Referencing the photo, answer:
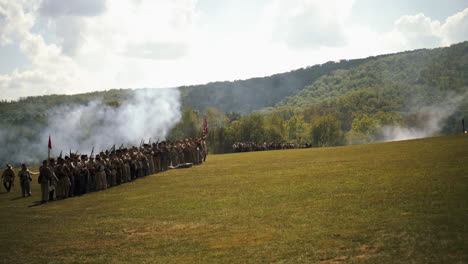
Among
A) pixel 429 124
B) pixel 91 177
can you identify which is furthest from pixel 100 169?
pixel 429 124

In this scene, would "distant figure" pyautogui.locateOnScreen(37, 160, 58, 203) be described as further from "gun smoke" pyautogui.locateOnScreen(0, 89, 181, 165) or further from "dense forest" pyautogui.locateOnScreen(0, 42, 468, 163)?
"dense forest" pyautogui.locateOnScreen(0, 42, 468, 163)

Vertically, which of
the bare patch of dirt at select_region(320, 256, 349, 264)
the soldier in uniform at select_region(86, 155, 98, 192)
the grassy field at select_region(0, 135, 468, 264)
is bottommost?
the bare patch of dirt at select_region(320, 256, 349, 264)

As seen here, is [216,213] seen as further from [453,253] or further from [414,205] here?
[453,253]

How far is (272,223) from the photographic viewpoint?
1124cm

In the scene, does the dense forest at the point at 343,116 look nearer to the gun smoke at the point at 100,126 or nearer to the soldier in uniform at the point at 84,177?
the gun smoke at the point at 100,126

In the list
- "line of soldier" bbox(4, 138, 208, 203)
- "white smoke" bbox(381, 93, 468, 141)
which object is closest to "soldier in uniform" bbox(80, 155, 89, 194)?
"line of soldier" bbox(4, 138, 208, 203)

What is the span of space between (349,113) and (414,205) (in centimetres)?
17571

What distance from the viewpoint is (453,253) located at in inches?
288

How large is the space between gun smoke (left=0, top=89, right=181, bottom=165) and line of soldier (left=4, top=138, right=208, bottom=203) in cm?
A: 3734

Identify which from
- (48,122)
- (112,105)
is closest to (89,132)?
(112,105)

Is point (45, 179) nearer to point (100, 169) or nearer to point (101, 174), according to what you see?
point (100, 169)

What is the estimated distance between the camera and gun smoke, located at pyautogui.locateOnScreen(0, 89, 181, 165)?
245ft

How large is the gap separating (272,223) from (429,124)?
14605 centimetres

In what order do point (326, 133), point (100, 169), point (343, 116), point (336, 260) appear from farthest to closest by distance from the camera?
point (343, 116) → point (326, 133) → point (100, 169) → point (336, 260)
